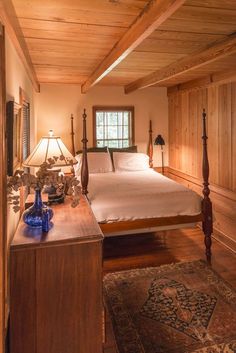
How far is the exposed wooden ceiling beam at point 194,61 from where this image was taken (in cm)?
225

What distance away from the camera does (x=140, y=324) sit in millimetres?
2111

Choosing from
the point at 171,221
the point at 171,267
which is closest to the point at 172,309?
the point at 171,267

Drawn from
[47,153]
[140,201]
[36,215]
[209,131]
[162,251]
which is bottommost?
[162,251]

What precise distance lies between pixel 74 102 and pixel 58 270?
12.4 ft

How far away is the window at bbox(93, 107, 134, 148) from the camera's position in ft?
16.3

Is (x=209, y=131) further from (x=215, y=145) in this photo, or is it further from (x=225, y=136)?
(x=225, y=136)

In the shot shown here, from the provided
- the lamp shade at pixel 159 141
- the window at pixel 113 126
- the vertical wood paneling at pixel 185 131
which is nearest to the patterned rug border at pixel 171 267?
the vertical wood paneling at pixel 185 131

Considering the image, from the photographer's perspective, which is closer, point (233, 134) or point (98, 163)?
point (233, 134)

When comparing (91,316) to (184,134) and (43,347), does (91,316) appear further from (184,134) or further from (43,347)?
(184,134)

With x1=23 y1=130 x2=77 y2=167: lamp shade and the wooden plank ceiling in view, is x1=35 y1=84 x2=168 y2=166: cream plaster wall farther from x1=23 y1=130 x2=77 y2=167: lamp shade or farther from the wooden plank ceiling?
x1=23 y1=130 x2=77 y2=167: lamp shade

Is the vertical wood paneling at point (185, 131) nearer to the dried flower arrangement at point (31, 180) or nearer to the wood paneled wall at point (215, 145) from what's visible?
the wood paneled wall at point (215, 145)

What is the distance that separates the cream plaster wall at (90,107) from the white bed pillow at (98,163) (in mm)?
475

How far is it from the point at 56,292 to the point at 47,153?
1103 mm

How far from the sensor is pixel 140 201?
3.05 m
